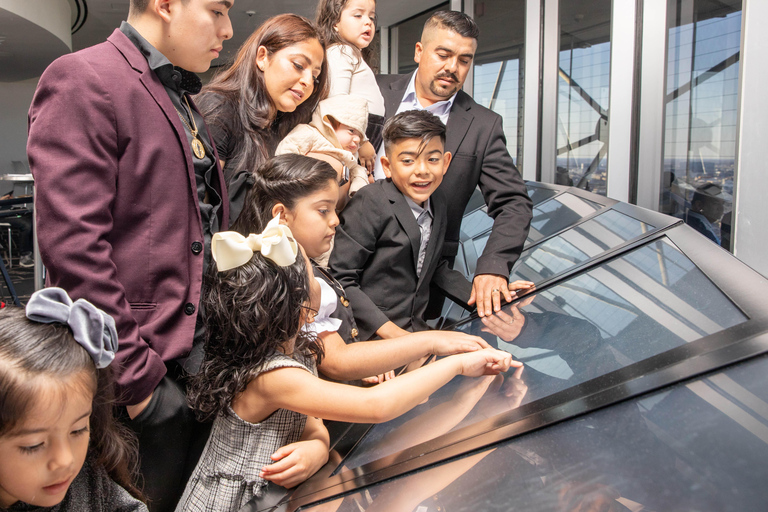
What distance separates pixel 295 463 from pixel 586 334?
0.71 metres

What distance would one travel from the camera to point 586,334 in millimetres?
1282

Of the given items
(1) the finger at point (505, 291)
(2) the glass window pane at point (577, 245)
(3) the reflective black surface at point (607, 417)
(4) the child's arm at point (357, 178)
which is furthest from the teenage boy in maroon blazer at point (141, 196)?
(2) the glass window pane at point (577, 245)

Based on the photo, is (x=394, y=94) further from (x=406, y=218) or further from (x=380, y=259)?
(x=380, y=259)

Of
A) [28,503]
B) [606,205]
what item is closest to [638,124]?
[606,205]

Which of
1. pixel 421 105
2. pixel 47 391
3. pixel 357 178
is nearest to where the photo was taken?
pixel 47 391

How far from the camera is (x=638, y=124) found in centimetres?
452

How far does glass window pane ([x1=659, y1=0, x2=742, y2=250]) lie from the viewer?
365cm

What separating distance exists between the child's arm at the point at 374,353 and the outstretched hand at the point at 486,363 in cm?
26

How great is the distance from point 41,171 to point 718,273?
58.3 inches

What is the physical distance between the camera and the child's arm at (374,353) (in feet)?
5.21

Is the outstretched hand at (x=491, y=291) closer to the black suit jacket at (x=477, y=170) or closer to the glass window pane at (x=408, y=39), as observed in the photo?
the black suit jacket at (x=477, y=170)

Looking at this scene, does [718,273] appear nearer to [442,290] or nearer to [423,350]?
[423,350]

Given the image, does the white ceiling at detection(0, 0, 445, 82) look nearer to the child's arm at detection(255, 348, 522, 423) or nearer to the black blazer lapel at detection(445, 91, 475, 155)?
the black blazer lapel at detection(445, 91, 475, 155)

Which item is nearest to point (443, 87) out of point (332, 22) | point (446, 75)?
point (446, 75)
